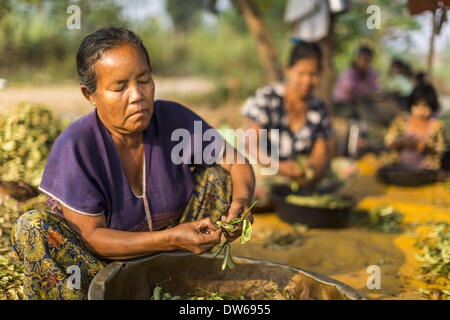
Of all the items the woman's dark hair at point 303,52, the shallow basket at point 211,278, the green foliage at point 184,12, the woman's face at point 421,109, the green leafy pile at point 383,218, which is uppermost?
the green foliage at point 184,12

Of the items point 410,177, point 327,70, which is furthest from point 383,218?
point 327,70

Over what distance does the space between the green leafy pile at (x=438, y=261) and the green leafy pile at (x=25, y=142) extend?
8.41ft

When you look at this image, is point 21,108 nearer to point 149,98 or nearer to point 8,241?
point 8,241

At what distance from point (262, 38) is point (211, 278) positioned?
16.3ft

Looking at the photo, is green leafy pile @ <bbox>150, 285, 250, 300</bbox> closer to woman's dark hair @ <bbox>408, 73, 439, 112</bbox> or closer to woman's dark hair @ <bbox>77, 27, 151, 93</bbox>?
woman's dark hair @ <bbox>77, 27, 151, 93</bbox>

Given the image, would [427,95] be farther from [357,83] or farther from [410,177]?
[357,83]

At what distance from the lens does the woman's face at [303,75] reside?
350 centimetres

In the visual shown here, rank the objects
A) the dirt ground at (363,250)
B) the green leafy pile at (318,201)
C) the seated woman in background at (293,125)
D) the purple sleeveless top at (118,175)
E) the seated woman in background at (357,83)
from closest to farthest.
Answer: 1. the purple sleeveless top at (118,175)
2. the dirt ground at (363,250)
3. the green leafy pile at (318,201)
4. the seated woman in background at (293,125)
5. the seated woman in background at (357,83)

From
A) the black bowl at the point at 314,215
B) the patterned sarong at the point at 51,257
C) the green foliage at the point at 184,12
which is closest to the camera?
the patterned sarong at the point at 51,257

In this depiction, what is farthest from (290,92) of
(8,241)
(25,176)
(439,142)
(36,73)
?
(36,73)

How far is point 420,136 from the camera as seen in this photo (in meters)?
4.93

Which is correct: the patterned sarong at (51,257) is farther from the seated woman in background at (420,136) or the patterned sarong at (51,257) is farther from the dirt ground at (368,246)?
the seated woman in background at (420,136)

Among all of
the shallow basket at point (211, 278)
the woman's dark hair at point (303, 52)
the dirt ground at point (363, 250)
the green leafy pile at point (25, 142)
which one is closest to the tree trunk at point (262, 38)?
the woman's dark hair at point (303, 52)
